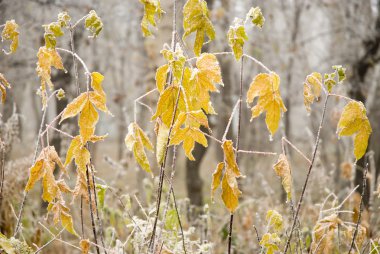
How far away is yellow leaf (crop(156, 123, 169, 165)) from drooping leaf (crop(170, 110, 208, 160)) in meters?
0.04

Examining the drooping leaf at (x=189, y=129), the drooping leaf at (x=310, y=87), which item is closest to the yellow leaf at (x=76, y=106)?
the drooping leaf at (x=189, y=129)

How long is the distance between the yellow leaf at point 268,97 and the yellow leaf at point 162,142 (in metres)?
0.28

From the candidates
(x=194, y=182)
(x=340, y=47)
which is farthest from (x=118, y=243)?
(x=340, y=47)

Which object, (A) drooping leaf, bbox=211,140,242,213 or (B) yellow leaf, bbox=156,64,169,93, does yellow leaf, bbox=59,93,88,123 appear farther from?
(A) drooping leaf, bbox=211,140,242,213

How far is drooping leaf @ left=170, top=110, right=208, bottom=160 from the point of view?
1.28 meters

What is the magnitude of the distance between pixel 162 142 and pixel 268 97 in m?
0.36

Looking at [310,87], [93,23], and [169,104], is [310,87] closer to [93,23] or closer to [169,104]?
[169,104]

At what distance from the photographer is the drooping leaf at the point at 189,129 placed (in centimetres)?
128

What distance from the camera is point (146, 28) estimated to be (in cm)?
151

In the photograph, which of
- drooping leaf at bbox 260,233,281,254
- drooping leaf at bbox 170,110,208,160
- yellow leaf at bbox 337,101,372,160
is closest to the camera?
drooping leaf at bbox 170,110,208,160

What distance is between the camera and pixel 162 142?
53.8 inches

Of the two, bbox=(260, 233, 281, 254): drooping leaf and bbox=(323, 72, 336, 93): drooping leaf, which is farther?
bbox=(260, 233, 281, 254): drooping leaf

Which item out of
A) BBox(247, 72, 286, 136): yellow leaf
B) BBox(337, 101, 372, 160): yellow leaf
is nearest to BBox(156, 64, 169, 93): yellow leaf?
BBox(247, 72, 286, 136): yellow leaf

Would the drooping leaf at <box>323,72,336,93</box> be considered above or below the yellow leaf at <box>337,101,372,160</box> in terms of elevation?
above
